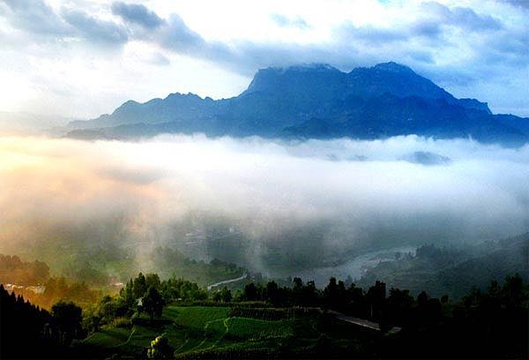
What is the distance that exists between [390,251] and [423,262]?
4472 cm

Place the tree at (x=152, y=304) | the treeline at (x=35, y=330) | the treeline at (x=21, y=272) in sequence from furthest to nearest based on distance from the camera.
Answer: the treeline at (x=21, y=272) → the tree at (x=152, y=304) → the treeline at (x=35, y=330)

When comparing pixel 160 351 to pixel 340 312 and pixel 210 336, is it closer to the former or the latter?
pixel 210 336

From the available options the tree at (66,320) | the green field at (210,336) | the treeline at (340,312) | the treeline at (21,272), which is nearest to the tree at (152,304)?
the treeline at (340,312)

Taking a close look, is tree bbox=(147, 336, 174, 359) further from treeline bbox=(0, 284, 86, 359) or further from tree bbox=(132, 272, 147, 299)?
tree bbox=(132, 272, 147, 299)

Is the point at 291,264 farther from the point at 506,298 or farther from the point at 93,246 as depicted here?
the point at 506,298

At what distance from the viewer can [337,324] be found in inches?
2111

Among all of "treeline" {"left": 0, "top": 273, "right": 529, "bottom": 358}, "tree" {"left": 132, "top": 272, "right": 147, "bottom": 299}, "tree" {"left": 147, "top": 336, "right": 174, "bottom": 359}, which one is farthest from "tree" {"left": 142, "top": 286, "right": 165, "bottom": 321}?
"tree" {"left": 147, "top": 336, "right": 174, "bottom": 359}

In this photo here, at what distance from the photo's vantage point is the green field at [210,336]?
46.4 metres

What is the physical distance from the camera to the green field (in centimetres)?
4641

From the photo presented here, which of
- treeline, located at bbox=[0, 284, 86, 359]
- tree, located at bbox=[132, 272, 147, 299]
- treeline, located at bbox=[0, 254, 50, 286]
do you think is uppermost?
treeline, located at bbox=[0, 254, 50, 286]

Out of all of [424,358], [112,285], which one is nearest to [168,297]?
[424,358]

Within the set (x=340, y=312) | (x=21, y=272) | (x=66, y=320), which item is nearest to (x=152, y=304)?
(x=66, y=320)

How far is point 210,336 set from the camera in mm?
51719

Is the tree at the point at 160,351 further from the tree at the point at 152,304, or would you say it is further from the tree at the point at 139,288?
the tree at the point at 139,288
